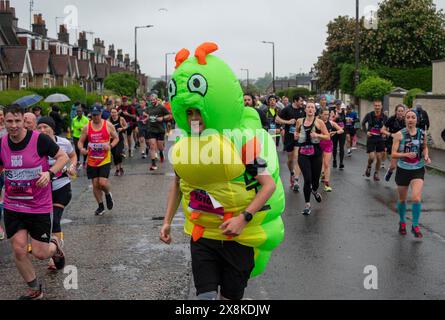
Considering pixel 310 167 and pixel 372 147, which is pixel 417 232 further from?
pixel 372 147

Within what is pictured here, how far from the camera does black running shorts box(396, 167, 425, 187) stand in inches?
332

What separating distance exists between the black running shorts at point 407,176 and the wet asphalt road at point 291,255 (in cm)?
73

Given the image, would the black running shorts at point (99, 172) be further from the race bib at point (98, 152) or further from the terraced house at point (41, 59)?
the terraced house at point (41, 59)

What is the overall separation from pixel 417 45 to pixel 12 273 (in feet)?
128

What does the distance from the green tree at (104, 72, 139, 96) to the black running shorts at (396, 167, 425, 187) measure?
53371 millimetres

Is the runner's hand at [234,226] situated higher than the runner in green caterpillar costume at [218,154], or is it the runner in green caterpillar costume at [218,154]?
the runner in green caterpillar costume at [218,154]

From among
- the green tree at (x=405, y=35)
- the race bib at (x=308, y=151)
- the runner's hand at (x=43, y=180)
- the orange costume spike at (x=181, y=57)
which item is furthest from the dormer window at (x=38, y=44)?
the orange costume spike at (x=181, y=57)

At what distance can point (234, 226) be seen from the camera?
13.7 feet

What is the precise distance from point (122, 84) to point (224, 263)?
58513mm

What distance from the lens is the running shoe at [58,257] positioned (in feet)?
22.1

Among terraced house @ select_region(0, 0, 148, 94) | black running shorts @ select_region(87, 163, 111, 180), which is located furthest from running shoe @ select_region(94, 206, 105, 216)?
terraced house @ select_region(0, 0, 148, 94)

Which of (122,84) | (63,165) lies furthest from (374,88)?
(122,84)

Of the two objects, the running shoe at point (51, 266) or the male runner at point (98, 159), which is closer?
the running shoe at point (51, 266)

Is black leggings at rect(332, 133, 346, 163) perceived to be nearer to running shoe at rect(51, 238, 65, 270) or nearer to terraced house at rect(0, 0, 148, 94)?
running shoe at rect(51, 238, 65, 270)
